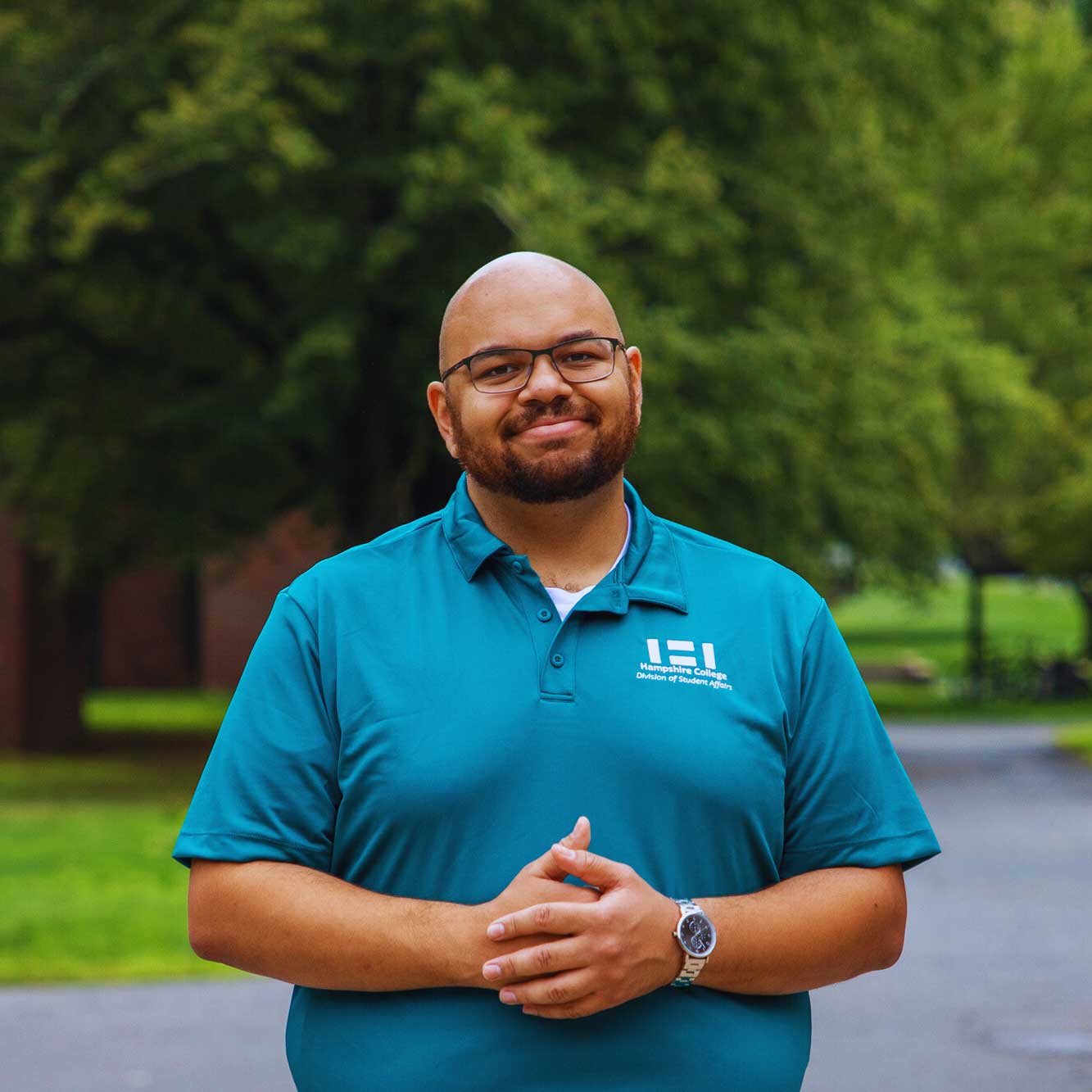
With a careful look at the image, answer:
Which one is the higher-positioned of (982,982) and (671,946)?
(671,946)

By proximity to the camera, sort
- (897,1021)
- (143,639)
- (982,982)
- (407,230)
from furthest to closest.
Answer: (143,639), (407,230), (982,982), (897,1021)

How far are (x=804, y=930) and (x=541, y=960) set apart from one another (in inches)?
15.6

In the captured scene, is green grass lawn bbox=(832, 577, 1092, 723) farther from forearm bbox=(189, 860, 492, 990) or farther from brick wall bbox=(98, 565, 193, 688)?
forearm bbox=(189, 860, 492, 990)

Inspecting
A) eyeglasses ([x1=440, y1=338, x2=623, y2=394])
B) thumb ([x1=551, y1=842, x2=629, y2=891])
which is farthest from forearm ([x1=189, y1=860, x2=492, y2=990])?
eyeglasses ([x1=440, y1=338, x2=623, y2=394])

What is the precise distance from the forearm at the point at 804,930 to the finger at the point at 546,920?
21cm

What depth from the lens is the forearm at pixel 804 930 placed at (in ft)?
7.86

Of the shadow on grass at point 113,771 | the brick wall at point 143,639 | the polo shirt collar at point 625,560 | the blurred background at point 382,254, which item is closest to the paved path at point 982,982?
the blurred background at point 382,254

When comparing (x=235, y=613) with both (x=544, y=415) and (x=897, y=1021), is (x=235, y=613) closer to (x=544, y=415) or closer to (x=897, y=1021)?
(x=897, y=1021)

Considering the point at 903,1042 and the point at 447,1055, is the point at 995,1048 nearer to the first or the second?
the point at 903,1042

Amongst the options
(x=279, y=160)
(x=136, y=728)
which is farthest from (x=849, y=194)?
(x=136, y=728)

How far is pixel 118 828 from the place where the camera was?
14.9 meters

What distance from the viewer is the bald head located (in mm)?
2557

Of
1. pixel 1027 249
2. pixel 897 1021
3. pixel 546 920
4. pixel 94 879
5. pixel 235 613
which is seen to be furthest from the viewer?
pixel 1027 249

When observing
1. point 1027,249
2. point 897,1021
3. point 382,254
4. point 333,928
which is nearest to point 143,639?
point 1027,249
